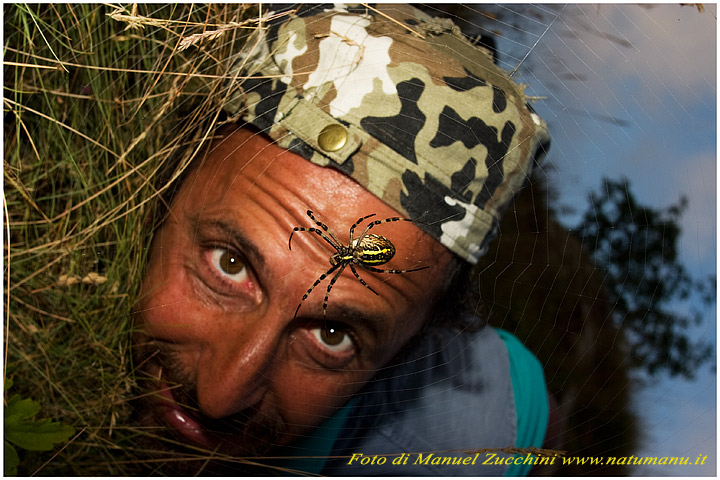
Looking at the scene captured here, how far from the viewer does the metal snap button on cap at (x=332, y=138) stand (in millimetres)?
566

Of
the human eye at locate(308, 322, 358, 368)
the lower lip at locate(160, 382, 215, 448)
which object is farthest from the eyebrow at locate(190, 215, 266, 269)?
the lower lip at locate(160, 382, 215, 448)

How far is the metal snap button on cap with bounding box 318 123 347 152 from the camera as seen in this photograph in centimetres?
57

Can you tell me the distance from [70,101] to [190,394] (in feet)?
1.88

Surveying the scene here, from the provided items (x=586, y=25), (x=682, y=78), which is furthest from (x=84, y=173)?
(x=682, y=78)

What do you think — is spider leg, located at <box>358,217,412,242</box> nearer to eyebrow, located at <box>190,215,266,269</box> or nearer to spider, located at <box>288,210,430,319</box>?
spider, located at <box>288,210,430,319</box>

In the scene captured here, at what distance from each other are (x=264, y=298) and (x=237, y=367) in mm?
130

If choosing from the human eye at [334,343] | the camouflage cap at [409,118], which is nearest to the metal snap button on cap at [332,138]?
the camouflage cap at [409,118]

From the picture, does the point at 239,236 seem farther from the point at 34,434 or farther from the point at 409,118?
the point at 34,434

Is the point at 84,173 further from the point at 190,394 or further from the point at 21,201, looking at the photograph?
the point at 190,394

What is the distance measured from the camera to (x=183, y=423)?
82 centimetres

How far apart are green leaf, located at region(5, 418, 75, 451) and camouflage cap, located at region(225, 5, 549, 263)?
57 centimetres

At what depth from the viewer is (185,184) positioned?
70cm

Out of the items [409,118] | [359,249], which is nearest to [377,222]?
[359,249]

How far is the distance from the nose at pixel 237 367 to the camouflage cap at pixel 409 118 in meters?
0.27
